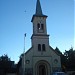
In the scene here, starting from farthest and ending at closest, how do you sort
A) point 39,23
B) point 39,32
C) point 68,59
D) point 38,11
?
point 68,59 < point 38,11 < point 39,23 < point 39,32

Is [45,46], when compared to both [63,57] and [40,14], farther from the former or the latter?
[63,57]

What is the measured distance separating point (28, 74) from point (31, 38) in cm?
958

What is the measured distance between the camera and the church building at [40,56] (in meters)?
48.7

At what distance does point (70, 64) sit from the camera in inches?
2677

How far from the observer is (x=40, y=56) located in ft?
163

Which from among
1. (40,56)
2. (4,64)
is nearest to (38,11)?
→ (40,56)

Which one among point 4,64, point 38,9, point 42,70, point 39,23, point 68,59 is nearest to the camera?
point 42,70

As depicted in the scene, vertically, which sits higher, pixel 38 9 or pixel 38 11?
pixel 38 9

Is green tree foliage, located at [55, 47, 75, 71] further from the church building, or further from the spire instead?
the spire

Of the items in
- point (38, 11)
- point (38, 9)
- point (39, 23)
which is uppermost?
point (38, 9)

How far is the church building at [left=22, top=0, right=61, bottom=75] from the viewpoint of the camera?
4872cm

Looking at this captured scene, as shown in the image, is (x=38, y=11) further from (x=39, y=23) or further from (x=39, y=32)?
(x=39, y=32)

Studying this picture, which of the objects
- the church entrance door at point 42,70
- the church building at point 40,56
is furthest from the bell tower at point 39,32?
the church entrance door at point 42,70

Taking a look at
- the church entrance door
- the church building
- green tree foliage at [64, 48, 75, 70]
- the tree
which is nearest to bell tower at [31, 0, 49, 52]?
the church building
